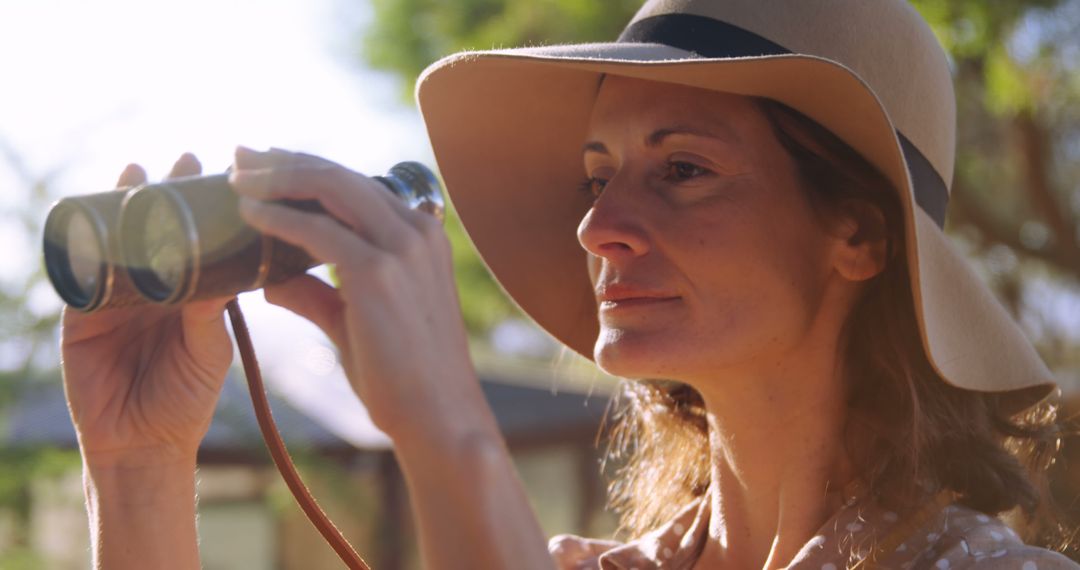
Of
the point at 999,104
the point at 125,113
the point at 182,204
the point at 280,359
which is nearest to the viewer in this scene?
the point at 182,204

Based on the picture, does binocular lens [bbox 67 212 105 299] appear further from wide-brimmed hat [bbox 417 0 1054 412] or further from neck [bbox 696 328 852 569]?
neck [bbox 696 328 852 569]

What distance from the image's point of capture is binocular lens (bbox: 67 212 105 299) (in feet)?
3.82

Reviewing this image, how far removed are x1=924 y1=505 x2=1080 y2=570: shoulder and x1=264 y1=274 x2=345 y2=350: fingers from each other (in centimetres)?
79

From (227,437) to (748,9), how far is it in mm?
6701

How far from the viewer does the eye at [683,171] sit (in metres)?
1.62

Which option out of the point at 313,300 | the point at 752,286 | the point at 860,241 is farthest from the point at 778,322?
the point at 313,300

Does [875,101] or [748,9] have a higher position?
[748,9]

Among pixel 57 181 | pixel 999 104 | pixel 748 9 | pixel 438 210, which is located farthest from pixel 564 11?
pixel 438 210

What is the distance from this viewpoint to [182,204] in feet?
3.51

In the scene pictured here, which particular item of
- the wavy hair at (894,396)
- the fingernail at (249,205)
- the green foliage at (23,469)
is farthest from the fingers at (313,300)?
the green foliage at (23,469)

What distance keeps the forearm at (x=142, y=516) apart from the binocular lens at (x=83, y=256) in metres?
0.36

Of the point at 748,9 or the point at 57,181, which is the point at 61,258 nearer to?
the point at 748,9

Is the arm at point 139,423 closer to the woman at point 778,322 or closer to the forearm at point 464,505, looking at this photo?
the woman at point 778,322

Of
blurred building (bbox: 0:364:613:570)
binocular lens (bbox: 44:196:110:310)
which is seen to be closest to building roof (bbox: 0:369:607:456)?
blurred building (bbox: 0:364:613:570)
